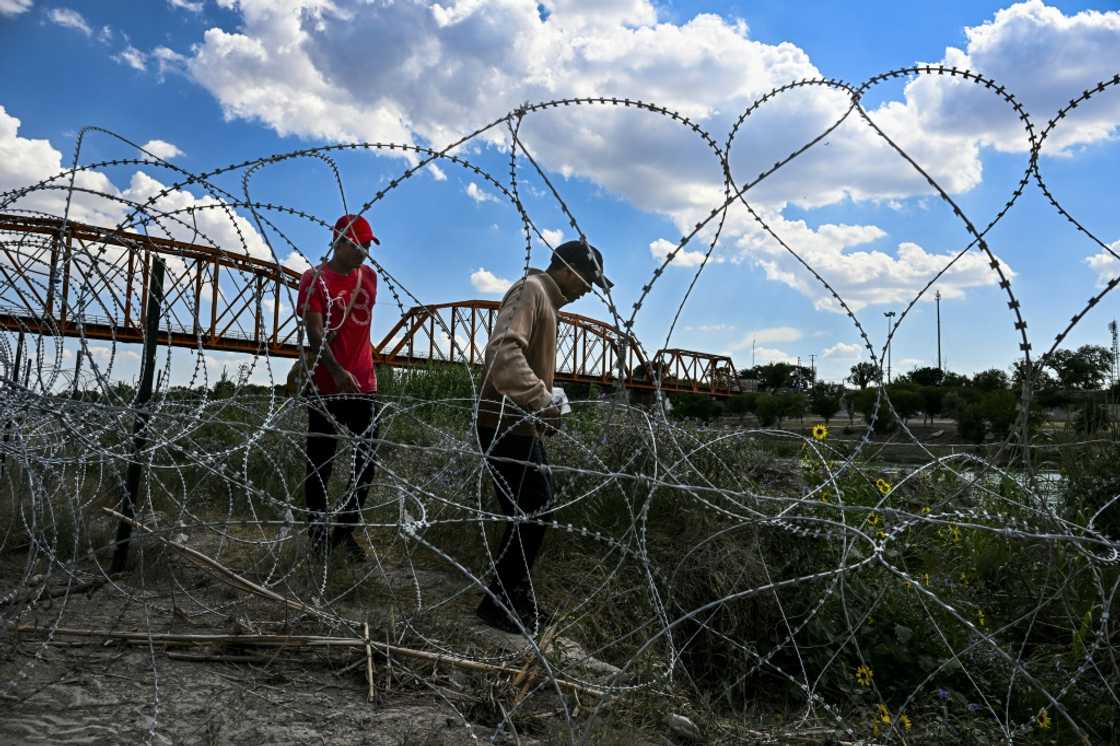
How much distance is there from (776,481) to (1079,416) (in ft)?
7.96

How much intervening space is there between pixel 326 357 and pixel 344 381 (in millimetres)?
151

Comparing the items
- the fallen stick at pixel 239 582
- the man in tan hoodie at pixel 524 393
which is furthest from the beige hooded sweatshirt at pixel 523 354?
the fallen stick at pixel 239 582

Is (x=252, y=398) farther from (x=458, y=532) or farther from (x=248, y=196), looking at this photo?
(x=458, y=532)

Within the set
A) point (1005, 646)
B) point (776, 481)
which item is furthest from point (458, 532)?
point (1005, 646)

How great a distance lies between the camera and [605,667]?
124 inches

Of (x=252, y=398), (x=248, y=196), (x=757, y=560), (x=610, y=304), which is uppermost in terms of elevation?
(x=248, y=196)

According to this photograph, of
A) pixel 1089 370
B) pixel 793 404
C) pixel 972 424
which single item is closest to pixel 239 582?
pixel 1089 370

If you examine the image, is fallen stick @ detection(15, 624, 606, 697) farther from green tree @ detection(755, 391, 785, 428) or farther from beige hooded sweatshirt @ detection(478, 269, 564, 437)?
green tree @ detection(755, 391, 785, 428)

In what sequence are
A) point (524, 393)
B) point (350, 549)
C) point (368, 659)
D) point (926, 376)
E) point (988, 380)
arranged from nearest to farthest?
point (368, 659) → point (524, 393) → point (350, 549) → point (988, 380) → point (926, 376)

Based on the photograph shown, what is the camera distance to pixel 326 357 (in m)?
3.95

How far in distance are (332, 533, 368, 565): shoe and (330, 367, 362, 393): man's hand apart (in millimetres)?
828

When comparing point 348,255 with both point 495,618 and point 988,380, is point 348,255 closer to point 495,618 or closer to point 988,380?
point 495,618

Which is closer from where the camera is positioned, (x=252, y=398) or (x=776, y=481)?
(x=252, y=398)

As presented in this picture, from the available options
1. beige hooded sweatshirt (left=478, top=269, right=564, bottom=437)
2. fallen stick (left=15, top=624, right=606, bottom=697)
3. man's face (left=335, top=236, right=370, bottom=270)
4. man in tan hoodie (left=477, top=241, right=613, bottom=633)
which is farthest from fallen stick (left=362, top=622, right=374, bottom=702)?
man's face (left=335, top=236, right=370, bottom=270)
